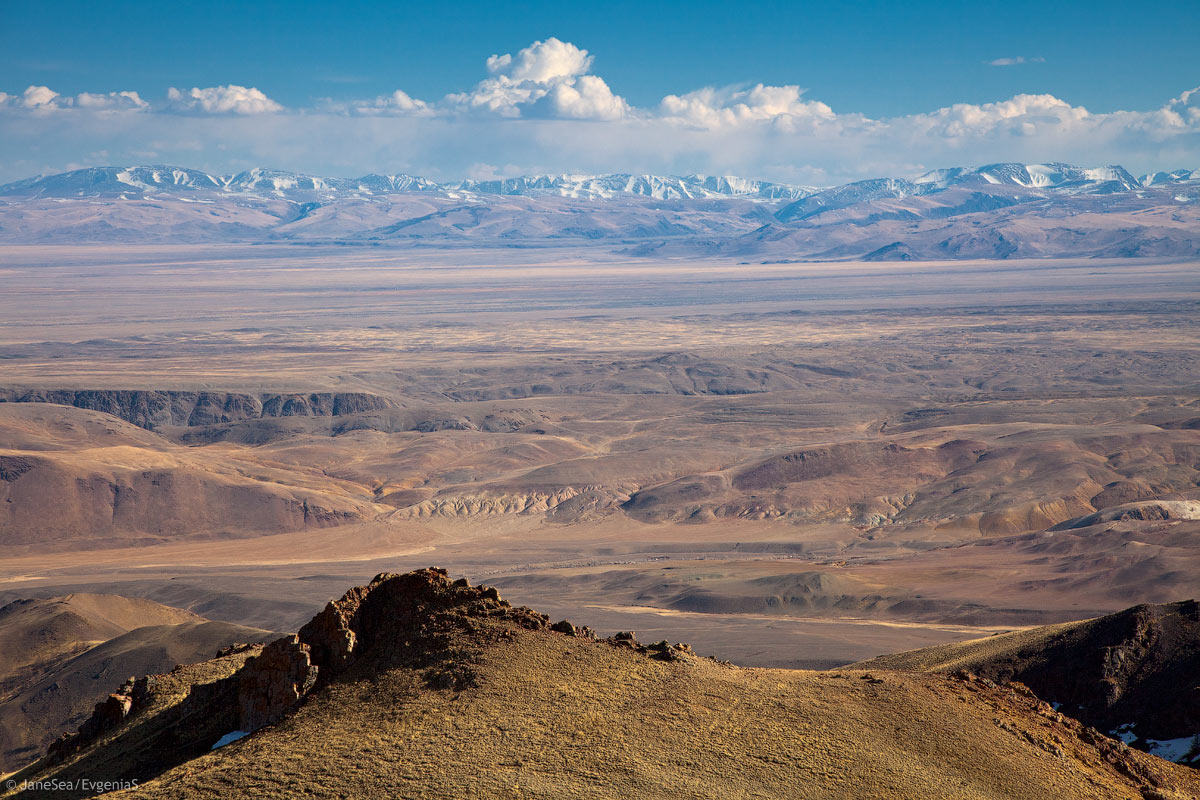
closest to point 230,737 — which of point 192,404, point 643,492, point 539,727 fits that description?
point 539,727

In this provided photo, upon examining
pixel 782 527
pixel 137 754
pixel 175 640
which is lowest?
pixel 782 527

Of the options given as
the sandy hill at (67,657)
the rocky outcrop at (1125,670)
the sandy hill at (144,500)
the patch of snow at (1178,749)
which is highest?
the rocky outcrop at (1125,670)

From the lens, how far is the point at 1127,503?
82250 millimetres

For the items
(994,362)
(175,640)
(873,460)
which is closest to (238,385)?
(873,460)

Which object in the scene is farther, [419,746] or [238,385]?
[238,385]

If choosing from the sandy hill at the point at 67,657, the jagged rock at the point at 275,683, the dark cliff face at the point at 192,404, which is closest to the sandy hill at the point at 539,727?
the jagged rock at the point at 275,683

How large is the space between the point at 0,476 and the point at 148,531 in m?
13.2

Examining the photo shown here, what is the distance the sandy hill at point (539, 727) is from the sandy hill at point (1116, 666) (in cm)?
543

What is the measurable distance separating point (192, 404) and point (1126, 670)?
123m

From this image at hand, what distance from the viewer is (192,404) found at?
134 meters

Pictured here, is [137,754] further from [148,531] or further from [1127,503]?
[1127,503]

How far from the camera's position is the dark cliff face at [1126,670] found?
28234 millimetres

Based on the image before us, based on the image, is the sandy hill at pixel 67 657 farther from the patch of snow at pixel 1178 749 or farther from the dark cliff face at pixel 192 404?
the dark cliff face at pixel 192 404

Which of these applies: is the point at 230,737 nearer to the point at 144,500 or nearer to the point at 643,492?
the point at 144,500
